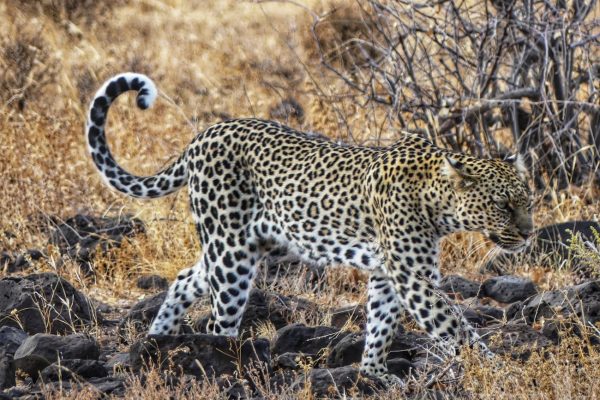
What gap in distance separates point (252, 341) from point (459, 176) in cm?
135

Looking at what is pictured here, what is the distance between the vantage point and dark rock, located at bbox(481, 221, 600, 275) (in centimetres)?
907

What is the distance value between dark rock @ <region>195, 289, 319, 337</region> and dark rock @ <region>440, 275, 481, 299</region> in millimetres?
979

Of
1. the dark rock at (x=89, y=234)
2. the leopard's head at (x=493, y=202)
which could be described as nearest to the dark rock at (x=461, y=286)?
the leopard's head at (x=493, y=202)

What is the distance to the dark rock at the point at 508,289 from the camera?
8453 mm

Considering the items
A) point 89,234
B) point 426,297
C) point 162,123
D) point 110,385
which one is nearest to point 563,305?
point 426,297

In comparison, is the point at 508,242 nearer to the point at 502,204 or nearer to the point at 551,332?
the point at 502,204

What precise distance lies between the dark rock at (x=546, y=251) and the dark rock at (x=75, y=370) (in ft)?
11.3

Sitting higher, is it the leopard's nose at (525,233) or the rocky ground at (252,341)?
the leopard's nose at (525,233)

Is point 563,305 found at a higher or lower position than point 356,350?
lower

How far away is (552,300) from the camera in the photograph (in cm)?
752

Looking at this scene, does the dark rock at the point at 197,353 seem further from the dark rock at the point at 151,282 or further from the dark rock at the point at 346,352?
the dark rock at the point at 151,282

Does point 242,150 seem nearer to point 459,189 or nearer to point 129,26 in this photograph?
point 459,189

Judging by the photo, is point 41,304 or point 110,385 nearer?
point 110,385

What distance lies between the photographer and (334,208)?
7113 mm
